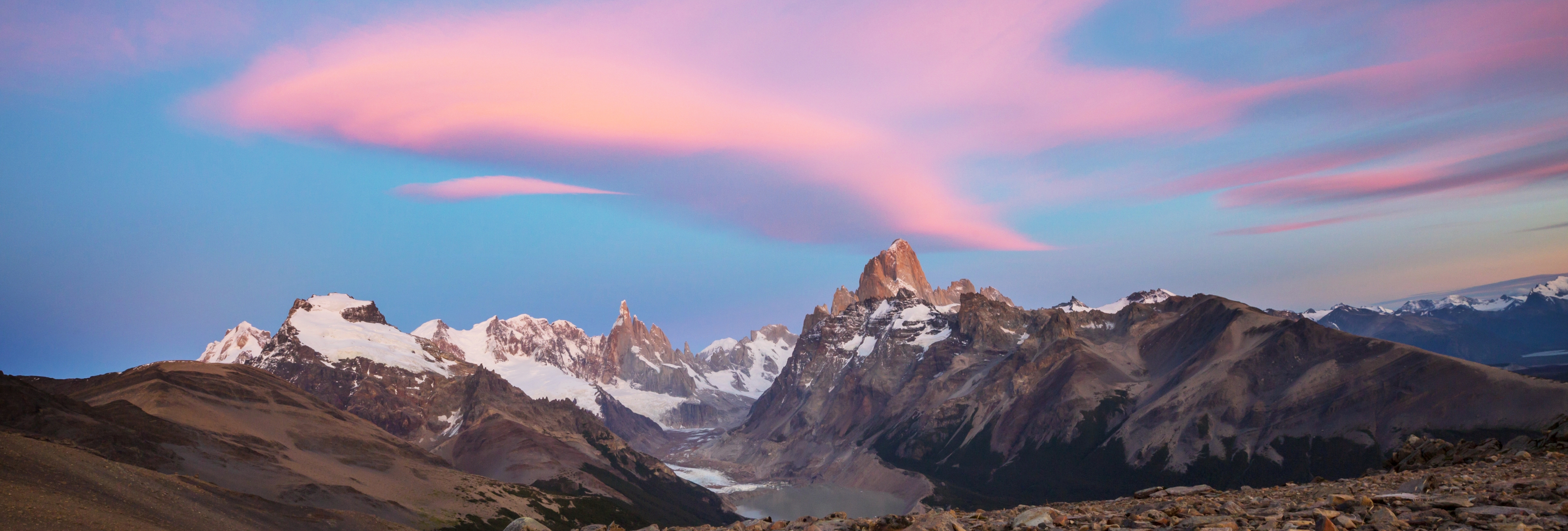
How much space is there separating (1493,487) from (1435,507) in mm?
11730

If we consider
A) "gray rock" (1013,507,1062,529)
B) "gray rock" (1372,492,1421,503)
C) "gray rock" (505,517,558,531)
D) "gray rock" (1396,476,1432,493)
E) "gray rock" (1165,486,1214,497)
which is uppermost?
"gray rock" (505,517,558,531)

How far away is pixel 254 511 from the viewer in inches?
5153

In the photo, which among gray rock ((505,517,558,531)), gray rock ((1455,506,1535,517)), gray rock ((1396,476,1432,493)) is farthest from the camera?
gray rock ((505,517,558,531))

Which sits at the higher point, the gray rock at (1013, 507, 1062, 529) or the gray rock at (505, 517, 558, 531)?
the gray rock at (505, 517, 558, 531)

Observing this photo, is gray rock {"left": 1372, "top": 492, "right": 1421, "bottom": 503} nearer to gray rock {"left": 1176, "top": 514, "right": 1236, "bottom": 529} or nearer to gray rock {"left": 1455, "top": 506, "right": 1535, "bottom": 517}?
gray rock {"left": 1455, "top": 506, "right": 1535, "bottom": 517}

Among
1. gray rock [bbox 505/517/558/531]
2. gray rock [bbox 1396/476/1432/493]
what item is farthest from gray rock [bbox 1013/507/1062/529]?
gray rock [bbox 505/517/558/531]

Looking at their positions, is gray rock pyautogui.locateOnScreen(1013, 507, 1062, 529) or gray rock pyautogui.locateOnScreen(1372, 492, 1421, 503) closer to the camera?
gray rock pyautogui.locateOnScreen(1372, 492, 1421, 503)

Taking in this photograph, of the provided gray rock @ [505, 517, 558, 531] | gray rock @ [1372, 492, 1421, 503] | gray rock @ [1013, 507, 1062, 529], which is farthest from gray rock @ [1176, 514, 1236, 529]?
gray rock @ [505, 517, 558, 531]

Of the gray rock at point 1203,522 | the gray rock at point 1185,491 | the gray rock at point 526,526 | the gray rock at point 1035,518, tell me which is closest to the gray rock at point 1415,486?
the gray rock at point 1185,491

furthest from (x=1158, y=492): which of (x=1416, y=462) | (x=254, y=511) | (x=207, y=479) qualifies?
(x=207, y=479)

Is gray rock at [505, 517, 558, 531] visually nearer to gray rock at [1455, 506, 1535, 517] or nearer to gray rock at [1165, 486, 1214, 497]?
gray rock at [1165, 486, 1214, 497]

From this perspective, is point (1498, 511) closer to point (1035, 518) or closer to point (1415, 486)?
point (1035, 518)

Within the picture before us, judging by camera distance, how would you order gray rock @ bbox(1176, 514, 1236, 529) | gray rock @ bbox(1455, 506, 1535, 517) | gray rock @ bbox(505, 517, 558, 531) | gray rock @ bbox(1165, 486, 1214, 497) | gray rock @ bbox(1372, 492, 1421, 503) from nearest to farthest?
gray rock @ bbox(1455, 506, 1535, 517), gray rock @ bbox(1176, 514, 1236, 529), gray rock @ bbox(1372, 492, 1421, 503), gray rock @ bbox(505, 517, 558, 531), gray rock @ bbox(1165, 486, 1214, 497)

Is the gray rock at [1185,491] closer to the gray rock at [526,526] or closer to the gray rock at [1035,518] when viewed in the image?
the gray rock at [1035,518]
